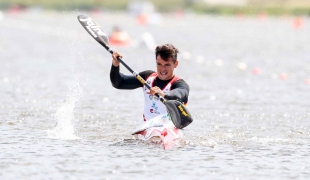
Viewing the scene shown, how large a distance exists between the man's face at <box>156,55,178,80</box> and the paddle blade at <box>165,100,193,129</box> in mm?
575

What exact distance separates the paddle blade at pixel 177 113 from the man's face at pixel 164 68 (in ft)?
1.88

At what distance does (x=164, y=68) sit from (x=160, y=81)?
0.29 metres

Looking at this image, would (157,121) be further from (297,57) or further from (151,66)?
(297,57)

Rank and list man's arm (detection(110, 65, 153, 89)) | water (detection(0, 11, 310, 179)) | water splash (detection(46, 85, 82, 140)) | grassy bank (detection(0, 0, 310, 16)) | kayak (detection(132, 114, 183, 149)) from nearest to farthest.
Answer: water (detection(0, 11, 310, 179)) → kayak (detection(132, 114, 183, 149)) → man's arm (detection(110, 65, 153, 89)) → water splash (detection(46, 85, 82, 140)) → grassy bank (detection(0, 0, 310, 16))

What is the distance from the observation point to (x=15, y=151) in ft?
41.1

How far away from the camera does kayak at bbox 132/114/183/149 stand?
42.6 feet

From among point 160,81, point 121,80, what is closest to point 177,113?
point 160,81

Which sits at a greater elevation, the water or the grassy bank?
the grassy bank

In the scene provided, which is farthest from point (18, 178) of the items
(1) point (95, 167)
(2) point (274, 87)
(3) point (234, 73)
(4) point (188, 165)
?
(3) point (234, 73)

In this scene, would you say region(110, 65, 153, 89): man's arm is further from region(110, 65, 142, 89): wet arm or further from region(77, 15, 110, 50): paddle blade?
region(77, 15, 110, 50): paddle blade

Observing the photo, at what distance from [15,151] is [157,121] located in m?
2.17

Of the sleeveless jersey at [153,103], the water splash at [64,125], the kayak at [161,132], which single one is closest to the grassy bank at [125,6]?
the water splash at [64,125]

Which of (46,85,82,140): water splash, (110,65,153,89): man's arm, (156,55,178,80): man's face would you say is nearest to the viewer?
(156,55,178,80): man's face

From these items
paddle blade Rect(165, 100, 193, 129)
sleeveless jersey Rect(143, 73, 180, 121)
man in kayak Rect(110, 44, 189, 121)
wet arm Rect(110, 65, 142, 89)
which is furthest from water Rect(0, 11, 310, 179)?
wet arm Rect(110, 65, 142, 89)
